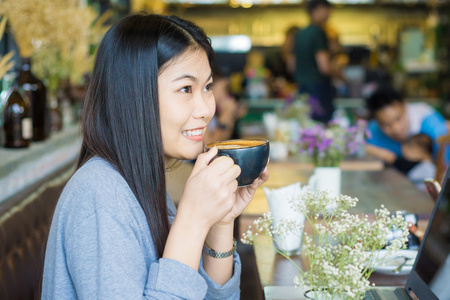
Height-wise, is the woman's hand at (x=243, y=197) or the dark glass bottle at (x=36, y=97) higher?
the woman's hand at (x=243, y=197)

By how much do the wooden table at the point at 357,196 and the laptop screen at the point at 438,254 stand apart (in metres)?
0.22

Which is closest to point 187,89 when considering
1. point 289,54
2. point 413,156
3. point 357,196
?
point 357,196

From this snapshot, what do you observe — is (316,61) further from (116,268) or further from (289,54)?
(116,268)

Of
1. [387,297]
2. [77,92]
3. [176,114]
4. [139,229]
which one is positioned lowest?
[77,92]

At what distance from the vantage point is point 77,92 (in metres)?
3.38

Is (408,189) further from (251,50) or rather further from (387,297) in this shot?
(251,50)

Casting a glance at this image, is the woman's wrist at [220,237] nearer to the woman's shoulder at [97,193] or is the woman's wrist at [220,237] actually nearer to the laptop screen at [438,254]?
the woman's shoulder at [97,193]

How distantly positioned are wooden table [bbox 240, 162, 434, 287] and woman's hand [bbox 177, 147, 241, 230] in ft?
0.87

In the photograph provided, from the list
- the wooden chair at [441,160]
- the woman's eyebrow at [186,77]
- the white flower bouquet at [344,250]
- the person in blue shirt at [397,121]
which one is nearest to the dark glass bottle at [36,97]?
the woman's eyebrow at [186,77]

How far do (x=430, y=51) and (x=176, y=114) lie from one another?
812 cm

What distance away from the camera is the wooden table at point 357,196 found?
4.50ft

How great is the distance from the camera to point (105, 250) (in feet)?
3.08

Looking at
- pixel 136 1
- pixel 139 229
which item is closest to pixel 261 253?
pixel 139 229

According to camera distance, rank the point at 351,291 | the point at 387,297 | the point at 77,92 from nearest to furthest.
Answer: the point at 351,291, the point at 387,297, the point at 77,92
